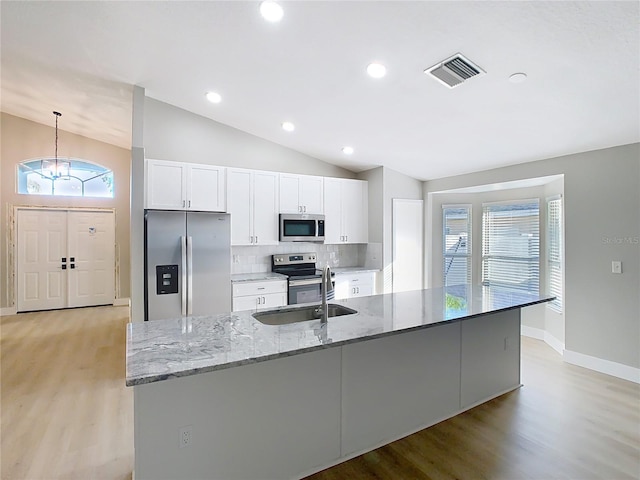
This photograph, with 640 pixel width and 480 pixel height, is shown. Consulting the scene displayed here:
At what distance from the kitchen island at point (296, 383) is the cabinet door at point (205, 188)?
89.5 inches

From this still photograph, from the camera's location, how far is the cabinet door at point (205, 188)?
4102 mm

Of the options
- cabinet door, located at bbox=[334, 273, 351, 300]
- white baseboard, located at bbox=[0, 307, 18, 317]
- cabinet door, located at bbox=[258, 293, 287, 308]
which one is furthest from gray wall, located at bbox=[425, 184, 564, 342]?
white baseboard, located at bbox=[0, 307, 18, 317]

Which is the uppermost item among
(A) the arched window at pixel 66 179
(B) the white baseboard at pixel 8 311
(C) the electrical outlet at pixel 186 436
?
(A) the arched window at pixel 66 179

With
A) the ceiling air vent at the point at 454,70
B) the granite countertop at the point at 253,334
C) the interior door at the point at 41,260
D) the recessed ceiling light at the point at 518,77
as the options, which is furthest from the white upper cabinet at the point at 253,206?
the interior door at the point at 41,260

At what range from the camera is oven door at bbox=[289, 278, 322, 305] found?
Answer: 444 cm

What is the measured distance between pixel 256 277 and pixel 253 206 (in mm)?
935

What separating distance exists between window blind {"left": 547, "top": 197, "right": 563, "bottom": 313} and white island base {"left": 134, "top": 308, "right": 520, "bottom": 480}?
6.95ft

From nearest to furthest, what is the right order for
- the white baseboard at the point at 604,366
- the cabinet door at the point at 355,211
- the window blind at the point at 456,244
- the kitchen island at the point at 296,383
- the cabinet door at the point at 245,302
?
the kitchen island at the point at 296,383, the white baseboard at the point at 604,366, the cabinet door at the point at 245,302, the cabinet door at the point at 355,211, the window blind at the point at 456,244

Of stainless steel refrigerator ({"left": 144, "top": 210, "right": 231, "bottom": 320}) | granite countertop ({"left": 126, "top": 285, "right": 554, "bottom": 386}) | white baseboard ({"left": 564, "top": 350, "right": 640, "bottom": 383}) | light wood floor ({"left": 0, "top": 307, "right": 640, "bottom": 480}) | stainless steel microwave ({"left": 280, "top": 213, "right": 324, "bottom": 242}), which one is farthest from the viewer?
stainless steel microwave ({"left": 280, "top": 213, "right": 324, "bottom": 242})

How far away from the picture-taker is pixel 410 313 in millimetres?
2357

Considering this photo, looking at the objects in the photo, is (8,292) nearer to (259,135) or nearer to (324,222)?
(259,135)

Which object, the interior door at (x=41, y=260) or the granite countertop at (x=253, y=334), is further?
the interior door at (x=41, y=260)

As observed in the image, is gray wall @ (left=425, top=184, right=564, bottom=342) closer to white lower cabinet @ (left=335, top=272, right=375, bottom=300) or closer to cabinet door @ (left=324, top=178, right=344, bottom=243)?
white lower cabinet @ (left=335, top=272, right=375, bottom=300)

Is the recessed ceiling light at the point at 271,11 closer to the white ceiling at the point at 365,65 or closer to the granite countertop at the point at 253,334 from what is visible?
the white ceiling at the point at 365,65
